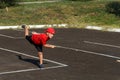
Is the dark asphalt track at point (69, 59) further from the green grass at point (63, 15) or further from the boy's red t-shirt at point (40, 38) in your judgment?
the green grass at point (63, 15)

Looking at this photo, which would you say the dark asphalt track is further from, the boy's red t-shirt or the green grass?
the green grass

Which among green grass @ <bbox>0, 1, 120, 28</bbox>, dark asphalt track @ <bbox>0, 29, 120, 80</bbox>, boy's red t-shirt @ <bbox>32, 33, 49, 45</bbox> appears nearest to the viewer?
dark asphalt track @ <bbox>0, 29, 120, 80</bbox>

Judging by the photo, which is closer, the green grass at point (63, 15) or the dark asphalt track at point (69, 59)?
the dark asphalt track at point (69, 59)

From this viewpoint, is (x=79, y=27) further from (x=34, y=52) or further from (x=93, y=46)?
(x=34, y=52)

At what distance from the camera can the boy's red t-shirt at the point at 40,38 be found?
42.3ft

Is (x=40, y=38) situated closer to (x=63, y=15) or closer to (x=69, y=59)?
(x=69, y=59)

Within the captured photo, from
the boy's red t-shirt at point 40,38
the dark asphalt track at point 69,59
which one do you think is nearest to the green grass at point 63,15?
the dark asphalt track at point 69,59

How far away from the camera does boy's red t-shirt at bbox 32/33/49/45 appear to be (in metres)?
12.9

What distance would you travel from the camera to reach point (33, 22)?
95.1ft

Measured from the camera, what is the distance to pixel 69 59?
15.3 m

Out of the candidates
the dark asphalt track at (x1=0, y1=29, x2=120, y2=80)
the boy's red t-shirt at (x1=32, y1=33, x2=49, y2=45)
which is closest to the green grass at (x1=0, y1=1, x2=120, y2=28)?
the dark asphalt track at (x1=0, y1=29, x2=120, y2=80)

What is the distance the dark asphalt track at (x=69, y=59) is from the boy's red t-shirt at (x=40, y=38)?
90 centimetres

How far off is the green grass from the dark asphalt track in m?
5.36

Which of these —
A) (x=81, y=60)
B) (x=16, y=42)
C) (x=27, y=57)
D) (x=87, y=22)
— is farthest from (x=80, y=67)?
(x=87, y=22)
